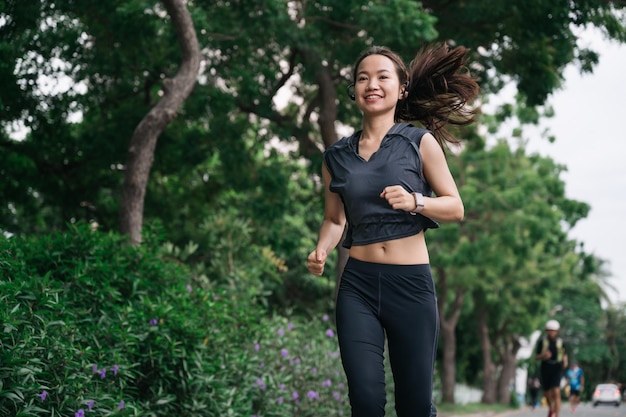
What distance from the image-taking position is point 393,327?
3998 mm

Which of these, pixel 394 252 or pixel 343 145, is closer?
pixel 394 252

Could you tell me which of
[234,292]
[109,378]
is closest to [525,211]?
[234,292]

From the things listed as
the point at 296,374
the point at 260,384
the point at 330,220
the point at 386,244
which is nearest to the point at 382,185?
the point at 386,244

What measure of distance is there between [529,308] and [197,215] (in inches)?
791

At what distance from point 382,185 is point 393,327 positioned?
0.63 meters

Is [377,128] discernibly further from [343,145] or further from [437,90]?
[437,90]

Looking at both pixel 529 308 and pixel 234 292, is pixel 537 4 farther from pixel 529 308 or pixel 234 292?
pixel 529 308

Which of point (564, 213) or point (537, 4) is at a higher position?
point (537, 4)

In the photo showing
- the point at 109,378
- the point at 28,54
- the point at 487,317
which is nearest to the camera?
the point at 109,378

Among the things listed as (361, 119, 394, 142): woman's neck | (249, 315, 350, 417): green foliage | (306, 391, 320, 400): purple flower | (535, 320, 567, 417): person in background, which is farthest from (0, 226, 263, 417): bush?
(535, 320, 567, 417): person in background

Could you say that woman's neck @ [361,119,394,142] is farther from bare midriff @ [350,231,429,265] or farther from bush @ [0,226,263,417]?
bush @ [0,226,263,417]

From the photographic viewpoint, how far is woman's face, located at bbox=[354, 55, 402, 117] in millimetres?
4207

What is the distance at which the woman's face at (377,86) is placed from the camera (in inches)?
166

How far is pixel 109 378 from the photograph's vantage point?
642cm
